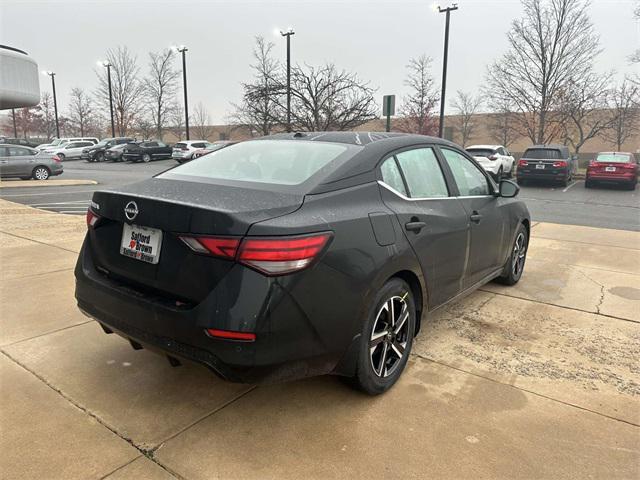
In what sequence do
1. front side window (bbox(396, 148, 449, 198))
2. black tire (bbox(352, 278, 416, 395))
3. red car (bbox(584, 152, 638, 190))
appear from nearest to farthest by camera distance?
black tire (bbox(352, 278, 416, 395))
front side window (bbox(396, 148, 449, 198))
red car (bbox(584, 152, 638, 190))

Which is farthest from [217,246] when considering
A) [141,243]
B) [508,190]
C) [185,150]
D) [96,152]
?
[96,152]

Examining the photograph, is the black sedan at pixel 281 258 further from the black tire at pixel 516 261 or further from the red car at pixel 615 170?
Result: the red car at pixel 615 170

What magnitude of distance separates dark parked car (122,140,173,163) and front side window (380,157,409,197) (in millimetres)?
33733

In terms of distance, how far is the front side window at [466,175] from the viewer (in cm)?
386

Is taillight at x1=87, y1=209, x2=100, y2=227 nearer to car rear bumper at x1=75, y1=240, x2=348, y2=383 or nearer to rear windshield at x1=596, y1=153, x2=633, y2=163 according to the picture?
car rear bumper at x1=75, y1=240, x2=348, y2=383

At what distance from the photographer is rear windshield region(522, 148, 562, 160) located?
1922cm

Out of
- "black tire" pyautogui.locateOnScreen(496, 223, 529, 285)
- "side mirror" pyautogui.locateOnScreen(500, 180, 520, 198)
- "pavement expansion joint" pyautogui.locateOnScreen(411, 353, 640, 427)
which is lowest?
"pavement expansion joint" pyautogui.locateOnScreen(411, 353, 640, 427)

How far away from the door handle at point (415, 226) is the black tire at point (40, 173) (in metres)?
20.9

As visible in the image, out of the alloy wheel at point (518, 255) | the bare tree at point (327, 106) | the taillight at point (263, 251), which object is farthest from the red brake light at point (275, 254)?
the bare tree at point (327, 106)

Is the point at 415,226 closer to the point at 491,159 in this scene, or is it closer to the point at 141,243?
the point at 141,243

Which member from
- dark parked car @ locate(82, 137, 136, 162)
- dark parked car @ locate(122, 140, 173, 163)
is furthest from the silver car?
dark parked car @ locate(82, 137, 136, 162)

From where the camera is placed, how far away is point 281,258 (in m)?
2.18

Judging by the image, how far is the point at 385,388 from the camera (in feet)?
9.45

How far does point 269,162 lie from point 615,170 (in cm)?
1937
